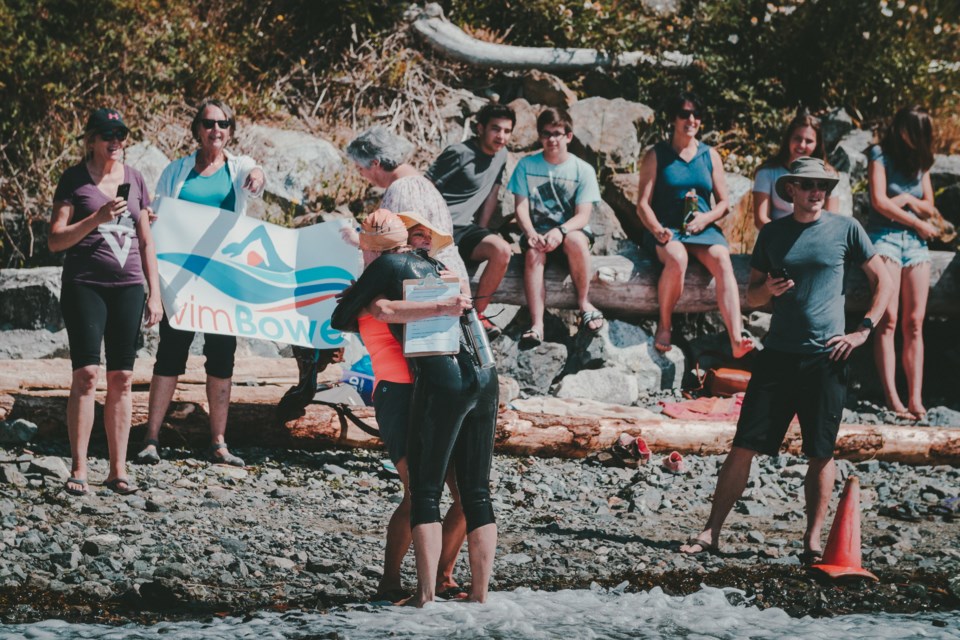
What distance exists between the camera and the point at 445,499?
7.59 metres

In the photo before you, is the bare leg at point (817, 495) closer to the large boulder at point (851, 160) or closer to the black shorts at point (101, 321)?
the black shorts at point (101, 321)

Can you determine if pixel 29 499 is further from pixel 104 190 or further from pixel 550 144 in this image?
pixel 550 144

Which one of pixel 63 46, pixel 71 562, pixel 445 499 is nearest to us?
pixel 71 562

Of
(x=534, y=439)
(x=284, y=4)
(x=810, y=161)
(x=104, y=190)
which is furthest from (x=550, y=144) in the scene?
(x=284, y=4)

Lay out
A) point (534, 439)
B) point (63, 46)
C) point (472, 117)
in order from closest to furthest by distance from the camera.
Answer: point (534, 439)
point (63, 46)
point (472, 117)

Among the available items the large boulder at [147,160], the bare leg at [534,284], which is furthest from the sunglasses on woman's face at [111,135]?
the large boulder at [147,160]

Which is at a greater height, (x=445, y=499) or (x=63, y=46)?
(x=63, y=46)

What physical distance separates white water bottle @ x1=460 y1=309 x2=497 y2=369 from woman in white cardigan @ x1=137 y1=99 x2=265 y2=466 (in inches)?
119

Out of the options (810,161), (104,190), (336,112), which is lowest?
(104,190)

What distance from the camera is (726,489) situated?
6625 mm

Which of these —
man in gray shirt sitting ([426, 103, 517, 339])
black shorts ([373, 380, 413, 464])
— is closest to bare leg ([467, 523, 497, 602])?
black shorts ([373, 380, 413, 464])

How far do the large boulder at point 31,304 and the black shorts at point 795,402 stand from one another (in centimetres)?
632

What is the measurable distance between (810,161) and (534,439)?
2935 millimetres

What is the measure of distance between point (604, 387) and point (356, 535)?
394cm
